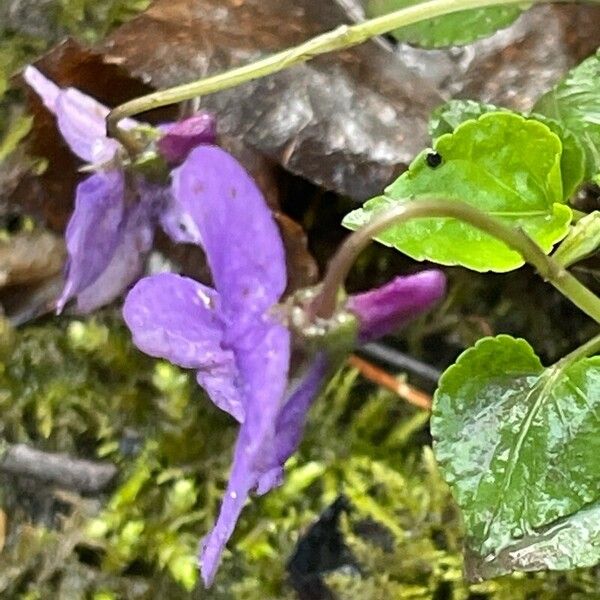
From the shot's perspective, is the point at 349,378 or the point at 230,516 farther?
the point at 349,378

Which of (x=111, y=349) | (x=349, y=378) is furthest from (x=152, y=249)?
(x=349, y=378)

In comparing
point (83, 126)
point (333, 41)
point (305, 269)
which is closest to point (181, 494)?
point (305, 269)

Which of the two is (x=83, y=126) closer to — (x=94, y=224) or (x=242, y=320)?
(x=94, y=224)

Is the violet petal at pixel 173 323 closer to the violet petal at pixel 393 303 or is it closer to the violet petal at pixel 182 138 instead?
the violet petal at pixel 393 303

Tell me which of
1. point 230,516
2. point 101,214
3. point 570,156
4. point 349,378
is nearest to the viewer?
point 230,516

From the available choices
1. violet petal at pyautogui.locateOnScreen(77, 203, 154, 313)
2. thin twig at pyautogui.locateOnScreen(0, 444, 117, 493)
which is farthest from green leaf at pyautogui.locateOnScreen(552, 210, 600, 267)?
thin twig at pyautogui.locateOnScreen(0, 444, 117, 493)

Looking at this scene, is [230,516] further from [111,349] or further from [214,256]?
[111,349]
